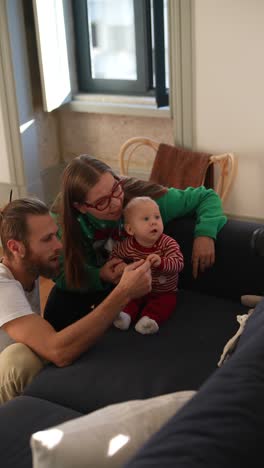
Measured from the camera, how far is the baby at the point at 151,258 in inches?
83.4

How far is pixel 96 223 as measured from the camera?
2.27m

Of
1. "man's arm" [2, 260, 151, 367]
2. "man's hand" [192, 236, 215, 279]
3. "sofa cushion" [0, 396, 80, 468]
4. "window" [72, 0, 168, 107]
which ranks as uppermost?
"window" [72, 0, 168, 107]

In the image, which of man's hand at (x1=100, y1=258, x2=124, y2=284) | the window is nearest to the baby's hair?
man's hand at (x1=100, y1=258, x2=124, y2=284)

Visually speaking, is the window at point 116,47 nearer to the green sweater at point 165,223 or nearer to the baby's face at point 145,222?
the green sweater at point 165,223

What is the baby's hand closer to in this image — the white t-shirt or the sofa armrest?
the sofa armrest

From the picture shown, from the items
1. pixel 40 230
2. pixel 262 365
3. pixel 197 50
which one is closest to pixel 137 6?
pixel 197 50

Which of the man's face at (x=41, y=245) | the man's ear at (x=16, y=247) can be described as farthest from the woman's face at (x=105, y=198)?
the man's ear at (x=16, y=247)

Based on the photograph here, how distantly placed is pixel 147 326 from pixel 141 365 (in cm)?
19

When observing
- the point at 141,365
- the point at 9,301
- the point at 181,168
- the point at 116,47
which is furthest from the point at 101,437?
the point at 116,47

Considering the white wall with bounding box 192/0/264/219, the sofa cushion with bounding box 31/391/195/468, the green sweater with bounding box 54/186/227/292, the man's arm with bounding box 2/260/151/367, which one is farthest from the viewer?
the white wall with bounding box 192/0/264/219

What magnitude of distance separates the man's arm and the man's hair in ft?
0.89

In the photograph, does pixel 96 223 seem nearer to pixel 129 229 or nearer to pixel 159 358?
pixel 129 229

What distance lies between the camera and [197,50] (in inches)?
116

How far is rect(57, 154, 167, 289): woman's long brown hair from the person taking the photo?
2178mm
